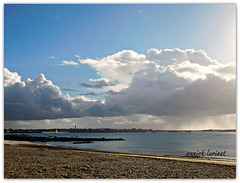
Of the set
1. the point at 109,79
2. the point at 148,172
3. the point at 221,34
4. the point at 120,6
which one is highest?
the point at 120,6

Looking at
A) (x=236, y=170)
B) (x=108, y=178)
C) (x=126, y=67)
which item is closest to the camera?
(x=108, y=178)

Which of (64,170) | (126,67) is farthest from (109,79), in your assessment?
(64,170)

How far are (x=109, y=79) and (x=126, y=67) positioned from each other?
1.51 metres

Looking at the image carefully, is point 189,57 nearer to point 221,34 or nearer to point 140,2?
point 221,34

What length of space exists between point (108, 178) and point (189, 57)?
8749mm

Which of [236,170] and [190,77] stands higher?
[190,77]

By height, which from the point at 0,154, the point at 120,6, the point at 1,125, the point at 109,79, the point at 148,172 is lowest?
the point at 148,172

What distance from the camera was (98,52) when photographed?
13.5m

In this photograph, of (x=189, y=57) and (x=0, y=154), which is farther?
(x=189, y=57)

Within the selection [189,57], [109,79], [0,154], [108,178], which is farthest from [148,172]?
[0,154]

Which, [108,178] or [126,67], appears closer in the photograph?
[108,178]

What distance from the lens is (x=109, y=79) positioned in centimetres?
1434

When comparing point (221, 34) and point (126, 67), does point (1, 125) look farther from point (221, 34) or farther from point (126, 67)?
point (221, 34)

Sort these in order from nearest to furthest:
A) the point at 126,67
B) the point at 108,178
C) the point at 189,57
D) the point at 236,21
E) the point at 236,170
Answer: the point at 108,178, the point at 236,170, the point at 236,21, the point at 189,57, the point at 126,67
